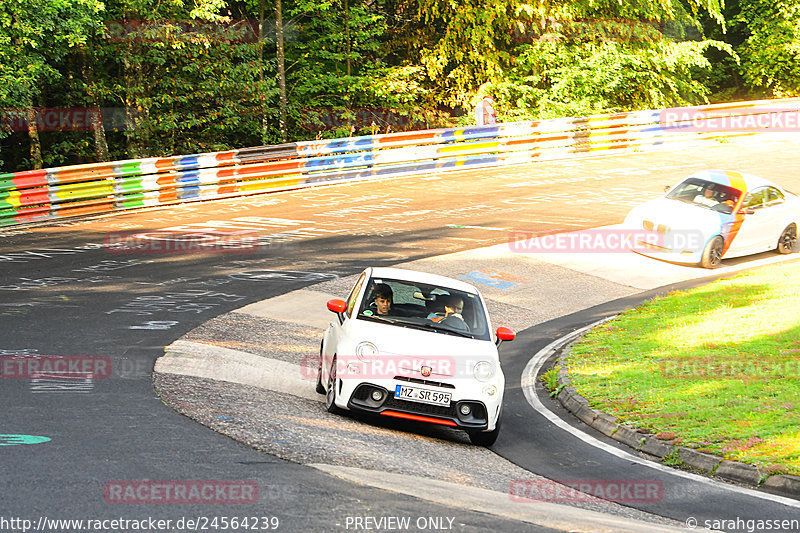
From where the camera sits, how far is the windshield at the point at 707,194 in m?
19.8

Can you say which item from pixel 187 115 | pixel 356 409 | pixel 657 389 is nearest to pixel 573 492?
pixel 356 409

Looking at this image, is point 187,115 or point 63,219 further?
point 187,115

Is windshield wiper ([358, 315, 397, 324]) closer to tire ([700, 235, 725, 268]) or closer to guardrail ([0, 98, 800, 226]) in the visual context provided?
tire ([700, 235, 725, 268])

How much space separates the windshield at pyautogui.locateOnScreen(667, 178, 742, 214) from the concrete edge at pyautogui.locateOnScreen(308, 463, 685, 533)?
44.3 ft

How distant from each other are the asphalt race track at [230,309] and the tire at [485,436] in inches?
11.3

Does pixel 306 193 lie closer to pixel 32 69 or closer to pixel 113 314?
pixel 32 69

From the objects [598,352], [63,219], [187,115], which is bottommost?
[598,352]

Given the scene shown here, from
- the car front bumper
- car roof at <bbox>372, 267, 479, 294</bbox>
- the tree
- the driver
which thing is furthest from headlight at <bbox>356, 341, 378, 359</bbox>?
the tree

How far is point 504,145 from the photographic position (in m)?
32.8

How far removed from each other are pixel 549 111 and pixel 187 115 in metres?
15.9

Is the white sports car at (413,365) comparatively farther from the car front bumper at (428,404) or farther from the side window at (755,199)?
the side window at (755,199)

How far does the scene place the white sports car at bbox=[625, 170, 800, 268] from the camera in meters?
19.7

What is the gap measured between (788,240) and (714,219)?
2.61 metres

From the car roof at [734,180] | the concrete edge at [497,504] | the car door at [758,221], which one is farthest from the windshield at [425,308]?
the car roof at [734,180]
